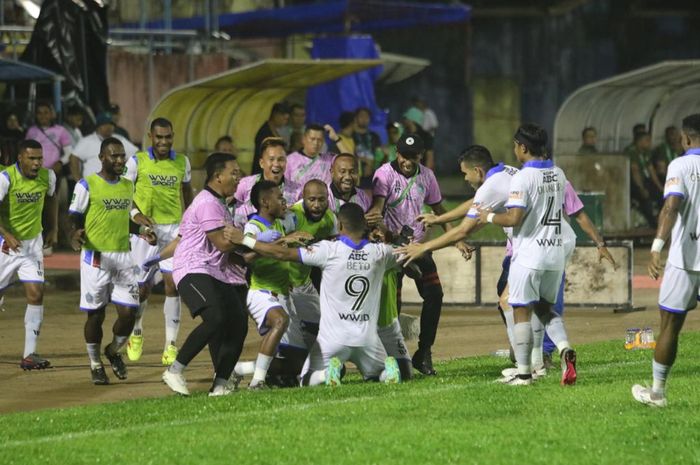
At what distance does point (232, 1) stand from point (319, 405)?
27577 mm

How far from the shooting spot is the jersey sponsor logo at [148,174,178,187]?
52.5 feet

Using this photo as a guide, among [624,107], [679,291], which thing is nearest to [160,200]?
[679,291]

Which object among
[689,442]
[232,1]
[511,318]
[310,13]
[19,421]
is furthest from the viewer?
[232,1]

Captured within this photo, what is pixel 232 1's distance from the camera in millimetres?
38531

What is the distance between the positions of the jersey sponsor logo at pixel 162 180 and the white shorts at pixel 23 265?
1315 millimetres

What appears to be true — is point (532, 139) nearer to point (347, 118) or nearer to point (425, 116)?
point (347, 118)

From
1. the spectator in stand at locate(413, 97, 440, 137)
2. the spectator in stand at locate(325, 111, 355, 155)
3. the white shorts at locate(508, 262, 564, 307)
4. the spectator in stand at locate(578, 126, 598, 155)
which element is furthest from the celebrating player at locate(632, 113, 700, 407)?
the spectator in stand at locate(413, 97, 440, 137)

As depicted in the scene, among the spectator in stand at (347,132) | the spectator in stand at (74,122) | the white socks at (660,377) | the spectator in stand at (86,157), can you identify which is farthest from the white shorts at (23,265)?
the spectator in stand at (74,122)

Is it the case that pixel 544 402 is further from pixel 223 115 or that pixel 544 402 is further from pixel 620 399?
pixel 223 115

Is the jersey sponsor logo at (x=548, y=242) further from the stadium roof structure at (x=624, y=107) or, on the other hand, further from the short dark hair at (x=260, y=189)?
the stadium roof structure at (x=624, y=107)

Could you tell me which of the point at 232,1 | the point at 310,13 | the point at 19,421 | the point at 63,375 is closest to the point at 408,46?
the point at 232,1

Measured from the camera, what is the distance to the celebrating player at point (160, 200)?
15773 millimetres

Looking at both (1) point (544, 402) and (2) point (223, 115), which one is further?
(2) point (223, 115)

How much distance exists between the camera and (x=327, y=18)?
35.2 m
